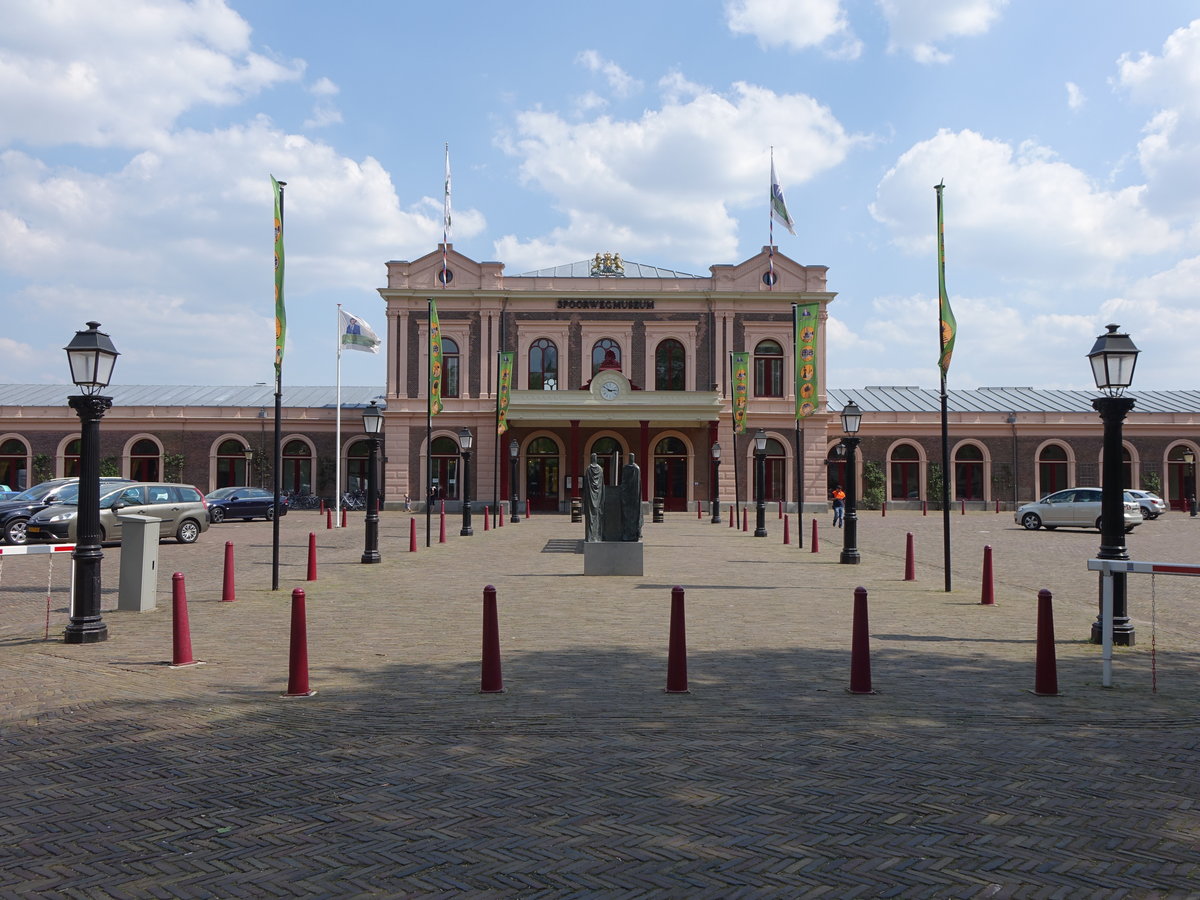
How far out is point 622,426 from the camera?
146ft

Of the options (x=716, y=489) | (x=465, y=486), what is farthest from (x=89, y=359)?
(x=716, y=489)

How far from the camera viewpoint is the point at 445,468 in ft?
150

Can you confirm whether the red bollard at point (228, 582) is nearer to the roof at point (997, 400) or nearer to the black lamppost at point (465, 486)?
the black lamppost at point (465, 486)

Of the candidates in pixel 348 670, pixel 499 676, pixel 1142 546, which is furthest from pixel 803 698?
pixel 1142 546

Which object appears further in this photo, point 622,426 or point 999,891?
point 622,426

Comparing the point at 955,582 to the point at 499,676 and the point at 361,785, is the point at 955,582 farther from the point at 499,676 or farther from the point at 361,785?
the point at 361,785

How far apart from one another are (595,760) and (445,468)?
134 feet

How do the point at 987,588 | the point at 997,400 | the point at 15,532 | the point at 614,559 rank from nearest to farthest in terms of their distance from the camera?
1. the point at 987,588
2. the point at 614,559
3. the point at 15,532
4. the point at 997,400

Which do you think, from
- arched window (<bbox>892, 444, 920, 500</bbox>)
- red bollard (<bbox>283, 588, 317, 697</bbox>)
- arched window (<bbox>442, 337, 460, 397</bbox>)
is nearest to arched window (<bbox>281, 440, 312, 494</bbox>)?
arched window (<bbox>442, 337, 460, 397</bbox>)

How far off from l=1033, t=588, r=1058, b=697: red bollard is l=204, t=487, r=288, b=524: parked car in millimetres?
29401

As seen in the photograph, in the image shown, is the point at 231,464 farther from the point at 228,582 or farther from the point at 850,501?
the point at 850,501

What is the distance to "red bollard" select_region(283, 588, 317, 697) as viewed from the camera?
7032mm

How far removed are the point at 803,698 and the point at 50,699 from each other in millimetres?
5709

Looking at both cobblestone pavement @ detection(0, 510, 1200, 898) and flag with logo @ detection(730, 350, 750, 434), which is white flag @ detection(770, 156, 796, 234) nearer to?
flag with logo @ detection(730, 350, 750, 434)
